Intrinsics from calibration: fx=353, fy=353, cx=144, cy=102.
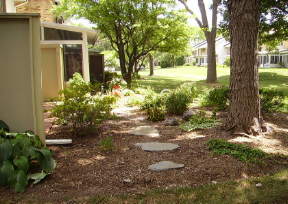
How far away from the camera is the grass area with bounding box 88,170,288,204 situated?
3.99 m

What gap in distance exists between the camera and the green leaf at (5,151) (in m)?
4.46

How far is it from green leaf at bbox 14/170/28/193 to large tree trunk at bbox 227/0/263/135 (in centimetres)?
419

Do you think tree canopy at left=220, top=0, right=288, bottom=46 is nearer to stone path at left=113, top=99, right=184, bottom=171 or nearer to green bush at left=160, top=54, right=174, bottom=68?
stone path at left=113, top=99, right=184, bottom=171

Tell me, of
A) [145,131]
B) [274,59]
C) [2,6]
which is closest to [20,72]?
[145,131]

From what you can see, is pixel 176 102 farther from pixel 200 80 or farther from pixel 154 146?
pixel 200 80

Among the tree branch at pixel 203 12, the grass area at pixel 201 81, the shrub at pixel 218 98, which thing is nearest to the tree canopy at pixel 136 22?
the grass area at pixel 201 81

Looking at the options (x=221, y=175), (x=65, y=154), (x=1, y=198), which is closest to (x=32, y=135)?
(x=65, y=154)

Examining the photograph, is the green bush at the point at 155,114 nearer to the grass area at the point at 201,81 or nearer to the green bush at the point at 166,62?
the grass area at the point at 201,81

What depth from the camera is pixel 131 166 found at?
5.33 metres

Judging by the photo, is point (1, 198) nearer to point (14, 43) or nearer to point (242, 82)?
point (14, 43)

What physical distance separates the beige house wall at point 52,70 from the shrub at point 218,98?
596 centimetres

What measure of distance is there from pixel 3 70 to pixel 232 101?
4298 mm

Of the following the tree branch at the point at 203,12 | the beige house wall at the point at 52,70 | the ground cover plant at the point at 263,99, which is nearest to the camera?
the ground cover plant at the point at 263,99

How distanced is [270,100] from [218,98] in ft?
4.88
